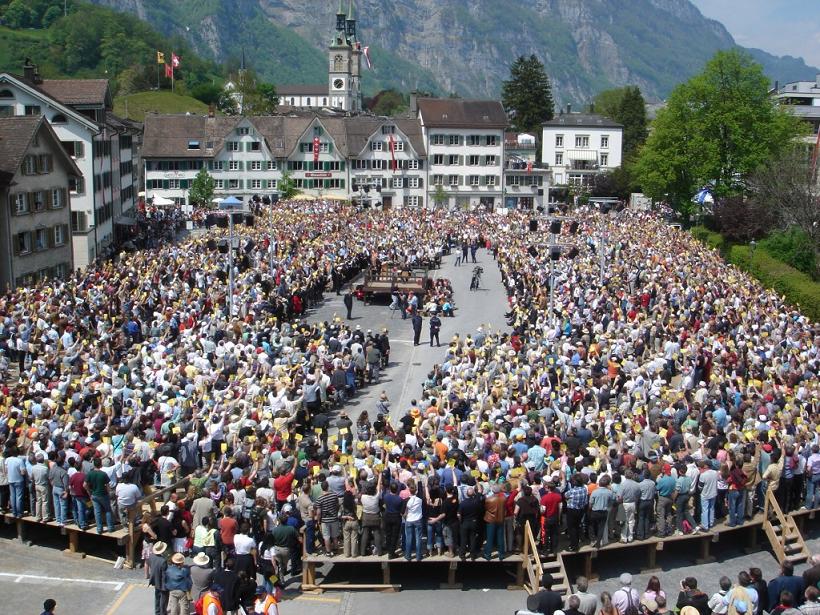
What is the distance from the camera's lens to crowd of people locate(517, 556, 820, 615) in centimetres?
1153

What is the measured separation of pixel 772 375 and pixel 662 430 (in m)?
6.50

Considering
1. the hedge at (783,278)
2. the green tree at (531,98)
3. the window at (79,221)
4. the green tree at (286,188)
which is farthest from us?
the green tree at (531,98)

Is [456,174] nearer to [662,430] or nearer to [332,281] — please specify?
[332,281]

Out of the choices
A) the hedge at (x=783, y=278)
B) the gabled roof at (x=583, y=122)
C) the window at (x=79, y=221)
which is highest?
the gabled roof at (x=583, y=122)

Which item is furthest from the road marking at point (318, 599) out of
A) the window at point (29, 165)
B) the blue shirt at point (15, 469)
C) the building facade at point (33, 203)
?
the window at point (29, 165)

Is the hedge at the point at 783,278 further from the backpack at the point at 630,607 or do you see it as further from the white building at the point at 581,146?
the white building at the point at 581,146

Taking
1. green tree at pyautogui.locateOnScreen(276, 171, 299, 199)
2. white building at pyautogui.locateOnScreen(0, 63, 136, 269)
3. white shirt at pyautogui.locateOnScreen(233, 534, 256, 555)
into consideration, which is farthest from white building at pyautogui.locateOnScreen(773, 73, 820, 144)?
white shirt at pyautogui.locateOnScreen(233, 534, 256, 555)

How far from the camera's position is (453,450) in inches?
674

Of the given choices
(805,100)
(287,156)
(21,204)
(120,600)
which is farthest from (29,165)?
(805,100)

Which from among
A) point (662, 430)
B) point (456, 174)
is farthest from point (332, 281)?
point (456, 174)

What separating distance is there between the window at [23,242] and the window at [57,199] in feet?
10.2

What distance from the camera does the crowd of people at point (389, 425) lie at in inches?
594

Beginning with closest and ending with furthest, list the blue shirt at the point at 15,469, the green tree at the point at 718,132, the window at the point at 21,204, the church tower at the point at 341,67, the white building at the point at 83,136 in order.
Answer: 1. the blue shirt at the point at 15,469
2. the window at the point at 21,204
3. the white building at the point at 83,136
4. the green tree at the point at 718,132
5. the church tower at the point at 341,67

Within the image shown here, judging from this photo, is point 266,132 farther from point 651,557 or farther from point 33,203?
point 651,557
